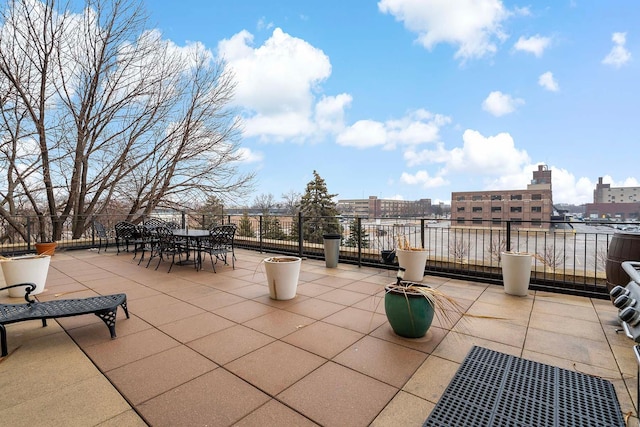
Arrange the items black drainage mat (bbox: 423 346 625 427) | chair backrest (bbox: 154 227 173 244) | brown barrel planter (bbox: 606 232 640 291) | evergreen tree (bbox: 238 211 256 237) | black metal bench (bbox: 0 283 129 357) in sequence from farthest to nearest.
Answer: evergreen tree (bbox: 238 211 256 237) < chair backrest (bbox: 154 227 173 244) < brown barrel planter (bbox: 606 232 640 291) < black metal bench (bbox: 0 283 129 357) < black drainage mat (bbox: 423 346 625 427)

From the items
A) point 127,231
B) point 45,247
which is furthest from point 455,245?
point 45,247

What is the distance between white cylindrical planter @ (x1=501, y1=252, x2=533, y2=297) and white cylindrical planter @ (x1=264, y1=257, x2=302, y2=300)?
2.84 metres

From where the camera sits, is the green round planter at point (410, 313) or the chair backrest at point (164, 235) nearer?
the green round planter at point (410, 313)

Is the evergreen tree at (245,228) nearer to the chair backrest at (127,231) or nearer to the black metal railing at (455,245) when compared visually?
the black metal railing at (455,245)

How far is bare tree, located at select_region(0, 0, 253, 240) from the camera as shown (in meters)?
9.35

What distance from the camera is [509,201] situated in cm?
3341

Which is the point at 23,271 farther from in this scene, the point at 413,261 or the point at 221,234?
the point at 413,261

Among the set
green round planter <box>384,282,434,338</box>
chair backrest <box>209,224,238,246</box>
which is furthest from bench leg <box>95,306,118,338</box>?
chair backrest <box>209,224,238,246</box>

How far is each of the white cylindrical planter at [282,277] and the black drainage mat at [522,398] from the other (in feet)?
7.25

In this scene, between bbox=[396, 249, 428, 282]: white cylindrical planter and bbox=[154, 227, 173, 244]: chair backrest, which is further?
bbox=[154, 227, 173, 244]: chair backrest

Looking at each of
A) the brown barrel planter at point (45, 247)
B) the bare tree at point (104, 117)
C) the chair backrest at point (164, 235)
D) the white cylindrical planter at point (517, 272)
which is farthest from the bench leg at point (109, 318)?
the bare tree at point (104, 117)

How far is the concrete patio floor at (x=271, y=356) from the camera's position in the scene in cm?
181

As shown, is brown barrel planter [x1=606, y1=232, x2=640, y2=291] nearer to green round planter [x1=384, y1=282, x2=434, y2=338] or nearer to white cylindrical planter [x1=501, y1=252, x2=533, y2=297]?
white cylindrical planter [x1=501, y1=252, x2=533, y2=297]

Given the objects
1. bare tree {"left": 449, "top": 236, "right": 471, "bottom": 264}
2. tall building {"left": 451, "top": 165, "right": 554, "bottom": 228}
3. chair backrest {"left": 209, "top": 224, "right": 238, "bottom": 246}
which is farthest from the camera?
tall building {"left": 451, "top": 165, "right": 554, "bottom": 228}
